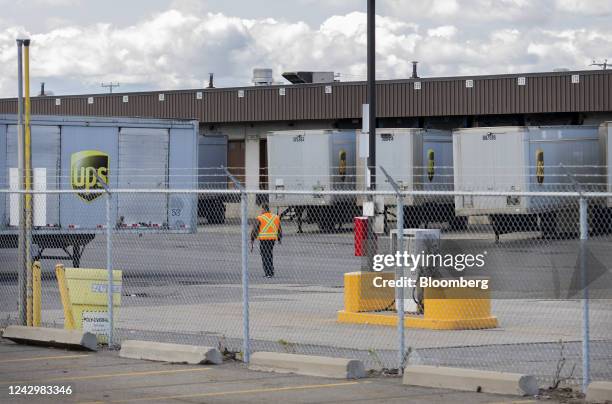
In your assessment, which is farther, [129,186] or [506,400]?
[129,186]

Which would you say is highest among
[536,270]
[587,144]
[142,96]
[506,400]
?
[142,96]

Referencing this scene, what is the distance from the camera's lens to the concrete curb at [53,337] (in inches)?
587

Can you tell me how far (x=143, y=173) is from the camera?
27109 mm

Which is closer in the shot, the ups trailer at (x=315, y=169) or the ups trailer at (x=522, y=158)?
the ups trailer at (x=522, y=158)

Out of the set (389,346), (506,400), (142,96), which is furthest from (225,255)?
(142,96)

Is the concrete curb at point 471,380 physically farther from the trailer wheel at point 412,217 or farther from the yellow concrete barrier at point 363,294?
the trailer wheel at point 412,217

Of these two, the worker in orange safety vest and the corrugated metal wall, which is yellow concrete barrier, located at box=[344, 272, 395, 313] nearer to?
the worker in orange safety vest

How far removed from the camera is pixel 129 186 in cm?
2680

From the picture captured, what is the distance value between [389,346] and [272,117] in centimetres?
3799

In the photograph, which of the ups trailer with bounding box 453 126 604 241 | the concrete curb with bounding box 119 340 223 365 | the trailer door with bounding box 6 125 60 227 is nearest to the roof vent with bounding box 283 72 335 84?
the ups trailer with bounding box 453 126 604 241

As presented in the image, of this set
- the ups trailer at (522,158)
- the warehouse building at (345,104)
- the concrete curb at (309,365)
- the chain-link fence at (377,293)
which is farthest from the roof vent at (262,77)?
the concrete curb at (309,365)

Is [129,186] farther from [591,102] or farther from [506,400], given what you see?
[591,102]

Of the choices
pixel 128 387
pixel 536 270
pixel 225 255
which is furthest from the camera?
pixel 225 255

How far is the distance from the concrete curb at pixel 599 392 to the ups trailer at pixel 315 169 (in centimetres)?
3067
